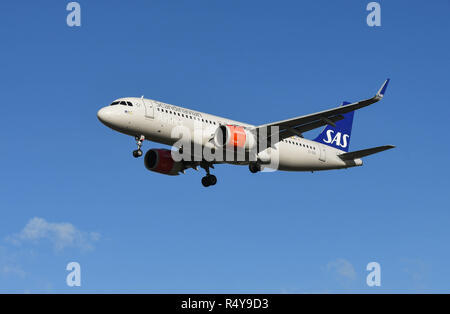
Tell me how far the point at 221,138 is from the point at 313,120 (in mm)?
5602

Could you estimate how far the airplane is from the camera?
35.7 meters

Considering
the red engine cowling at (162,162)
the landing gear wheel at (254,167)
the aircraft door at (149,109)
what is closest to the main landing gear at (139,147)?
the aircraft door at (149,109)

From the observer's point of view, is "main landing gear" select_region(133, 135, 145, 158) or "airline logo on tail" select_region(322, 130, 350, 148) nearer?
"main landing gear" select_region(133, 135, 145, 158)

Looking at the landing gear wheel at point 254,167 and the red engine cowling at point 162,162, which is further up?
the red engine cowling at point 162,162

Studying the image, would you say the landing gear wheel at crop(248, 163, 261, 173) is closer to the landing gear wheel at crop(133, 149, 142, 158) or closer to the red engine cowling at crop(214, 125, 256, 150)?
the red engine cowling at crop(214, 125, 256, 150)

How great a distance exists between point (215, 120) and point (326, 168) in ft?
33.2

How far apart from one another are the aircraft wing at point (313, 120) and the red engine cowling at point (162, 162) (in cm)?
685

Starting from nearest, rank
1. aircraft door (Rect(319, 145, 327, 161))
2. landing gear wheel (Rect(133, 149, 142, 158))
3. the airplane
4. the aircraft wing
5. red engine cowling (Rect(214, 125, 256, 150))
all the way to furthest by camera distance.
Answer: the aircraft wing → the airplane → landing gear wheel (Rect(133, 149, 142, 158)) → red engine cowling (Rect(214, 125, 256, 150)) → aircraft door (Rect(319, 145, 327, 161))

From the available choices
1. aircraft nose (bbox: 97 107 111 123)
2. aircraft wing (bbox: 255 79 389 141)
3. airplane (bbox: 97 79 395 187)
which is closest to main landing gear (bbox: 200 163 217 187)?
airplane (bbox: 97 79 395 187)

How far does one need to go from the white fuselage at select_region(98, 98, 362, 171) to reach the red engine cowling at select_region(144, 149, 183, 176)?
179 inches

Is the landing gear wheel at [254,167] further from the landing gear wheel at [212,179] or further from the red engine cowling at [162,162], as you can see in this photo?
the red engine cowling at [162,162]

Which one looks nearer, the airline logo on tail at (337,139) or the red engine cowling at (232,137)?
the red engine cowling at (232,137)

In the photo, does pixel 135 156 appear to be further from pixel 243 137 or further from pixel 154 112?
pixel 243 137

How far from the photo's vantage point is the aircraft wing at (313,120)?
33156 millimetres
